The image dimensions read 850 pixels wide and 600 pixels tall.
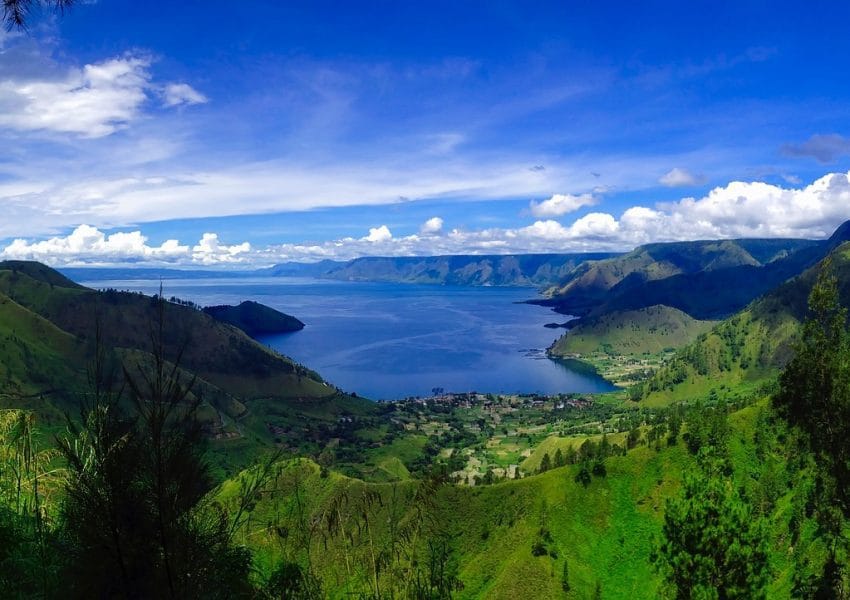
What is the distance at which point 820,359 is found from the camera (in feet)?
89.9

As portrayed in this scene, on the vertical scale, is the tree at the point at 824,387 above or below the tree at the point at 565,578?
above

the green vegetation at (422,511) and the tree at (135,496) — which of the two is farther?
the green vegetation at (422,511)

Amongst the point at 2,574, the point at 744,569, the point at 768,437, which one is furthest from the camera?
the point at 768,437

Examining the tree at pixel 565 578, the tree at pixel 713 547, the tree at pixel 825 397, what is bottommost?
the tree at pixel 565 578

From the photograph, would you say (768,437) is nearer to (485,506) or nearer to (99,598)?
(485,506)

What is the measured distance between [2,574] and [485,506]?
91891mm

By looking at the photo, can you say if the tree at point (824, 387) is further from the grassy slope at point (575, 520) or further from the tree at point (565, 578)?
the tree at point (565, 578)

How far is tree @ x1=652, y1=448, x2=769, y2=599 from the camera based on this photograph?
40656mm

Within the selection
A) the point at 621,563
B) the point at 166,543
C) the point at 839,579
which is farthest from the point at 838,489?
the point at 621,563

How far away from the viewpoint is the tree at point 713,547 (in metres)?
40.7

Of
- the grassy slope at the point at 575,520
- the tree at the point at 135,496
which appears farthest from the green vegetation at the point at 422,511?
the grassy slope at the point at 575,520

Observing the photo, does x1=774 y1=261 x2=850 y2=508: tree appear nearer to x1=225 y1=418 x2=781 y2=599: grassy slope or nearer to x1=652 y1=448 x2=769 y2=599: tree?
x1=652 y1=448 x2=769 y2=599: tree

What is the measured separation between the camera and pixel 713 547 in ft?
136

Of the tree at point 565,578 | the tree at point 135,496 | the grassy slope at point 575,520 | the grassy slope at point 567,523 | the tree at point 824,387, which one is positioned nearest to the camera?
the tree at point 135,496
